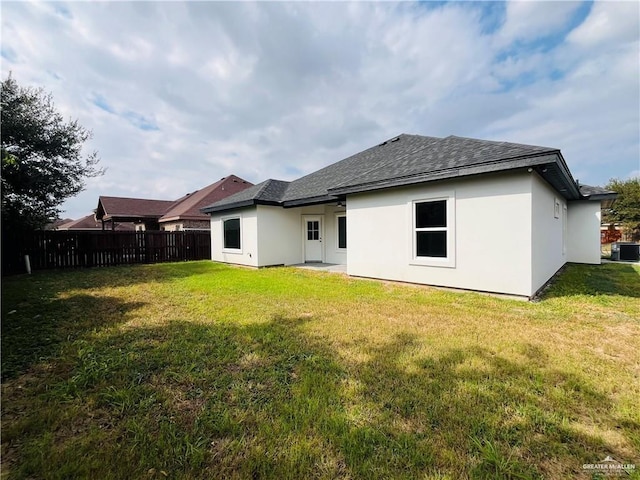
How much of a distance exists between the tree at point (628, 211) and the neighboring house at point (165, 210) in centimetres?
3161

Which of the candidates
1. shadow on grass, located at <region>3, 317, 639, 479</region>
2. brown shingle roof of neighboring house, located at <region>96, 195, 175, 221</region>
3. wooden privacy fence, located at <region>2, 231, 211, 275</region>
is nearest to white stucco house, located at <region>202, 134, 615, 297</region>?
shadow on grass, located at <region>3, 317, 639, 479</region>

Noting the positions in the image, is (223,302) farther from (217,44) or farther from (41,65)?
(41,65)

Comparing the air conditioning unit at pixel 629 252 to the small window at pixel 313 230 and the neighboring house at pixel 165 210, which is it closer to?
the small window at pixel 313 230

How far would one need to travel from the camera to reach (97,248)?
12586 mm

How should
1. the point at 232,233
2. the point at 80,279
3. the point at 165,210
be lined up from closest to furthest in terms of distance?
the point at 80,279
the point at 232,233
the point at 165,210

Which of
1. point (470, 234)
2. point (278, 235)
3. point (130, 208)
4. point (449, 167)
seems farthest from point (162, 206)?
point (470, 234)

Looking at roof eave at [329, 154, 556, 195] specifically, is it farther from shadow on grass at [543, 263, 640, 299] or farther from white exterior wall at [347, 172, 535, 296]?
shadow on grass at [543, 263, 640, 299]

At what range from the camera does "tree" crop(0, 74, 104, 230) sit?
9078 millimetres

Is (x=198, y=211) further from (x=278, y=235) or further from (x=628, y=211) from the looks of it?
(x=628, y=211)

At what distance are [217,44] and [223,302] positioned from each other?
745cm

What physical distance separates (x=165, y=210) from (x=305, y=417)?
88.9ft

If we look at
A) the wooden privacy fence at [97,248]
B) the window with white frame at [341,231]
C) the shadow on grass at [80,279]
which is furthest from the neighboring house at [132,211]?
the window with white frame at [341,231]

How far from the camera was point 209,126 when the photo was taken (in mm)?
14062

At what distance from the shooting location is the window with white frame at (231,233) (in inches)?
485
